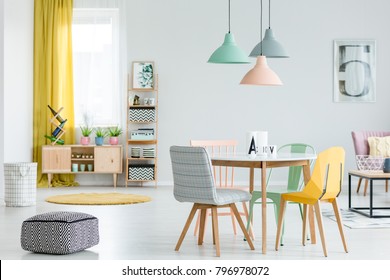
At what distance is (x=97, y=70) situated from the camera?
406 inches

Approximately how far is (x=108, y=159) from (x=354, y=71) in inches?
145

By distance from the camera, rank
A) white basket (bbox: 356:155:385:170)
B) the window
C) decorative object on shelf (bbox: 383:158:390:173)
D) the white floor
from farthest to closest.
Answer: the window → white basket (bbox: 356:155:385:170) → decorative object on shelf (bbox: 383:158:390:173) → the white floor

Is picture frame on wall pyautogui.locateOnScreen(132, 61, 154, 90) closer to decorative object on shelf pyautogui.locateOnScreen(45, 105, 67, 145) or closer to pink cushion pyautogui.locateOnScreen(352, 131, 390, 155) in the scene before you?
decorative object on shelf pyautogui.locateOnScreen(45, 105, 67, 145)

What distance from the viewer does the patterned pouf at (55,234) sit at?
194 inches

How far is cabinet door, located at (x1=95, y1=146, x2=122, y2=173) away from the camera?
995cm

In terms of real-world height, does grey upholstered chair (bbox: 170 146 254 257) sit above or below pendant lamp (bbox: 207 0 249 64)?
below

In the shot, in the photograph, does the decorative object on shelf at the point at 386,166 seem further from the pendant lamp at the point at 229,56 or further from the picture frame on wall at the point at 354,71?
the picture frame on wall at the point at 354,71

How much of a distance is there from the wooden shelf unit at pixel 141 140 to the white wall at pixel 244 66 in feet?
0.51

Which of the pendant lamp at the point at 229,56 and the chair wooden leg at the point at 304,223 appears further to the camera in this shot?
the pendant lamp at the point at 229,56

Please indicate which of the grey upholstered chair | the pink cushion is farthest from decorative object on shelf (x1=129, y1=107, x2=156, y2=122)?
the grey upholstered chair

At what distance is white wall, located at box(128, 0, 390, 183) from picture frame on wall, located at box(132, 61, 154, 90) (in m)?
0.12

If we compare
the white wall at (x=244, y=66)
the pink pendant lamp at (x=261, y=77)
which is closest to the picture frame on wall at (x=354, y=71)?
the white wall at (x=244, y=66)

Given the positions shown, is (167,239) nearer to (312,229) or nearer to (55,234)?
(55,234)

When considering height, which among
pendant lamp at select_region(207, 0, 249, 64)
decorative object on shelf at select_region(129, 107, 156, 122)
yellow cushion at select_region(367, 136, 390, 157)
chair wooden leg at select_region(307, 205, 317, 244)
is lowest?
chair wooden leg at select_region(307, 205, 317, 244)
